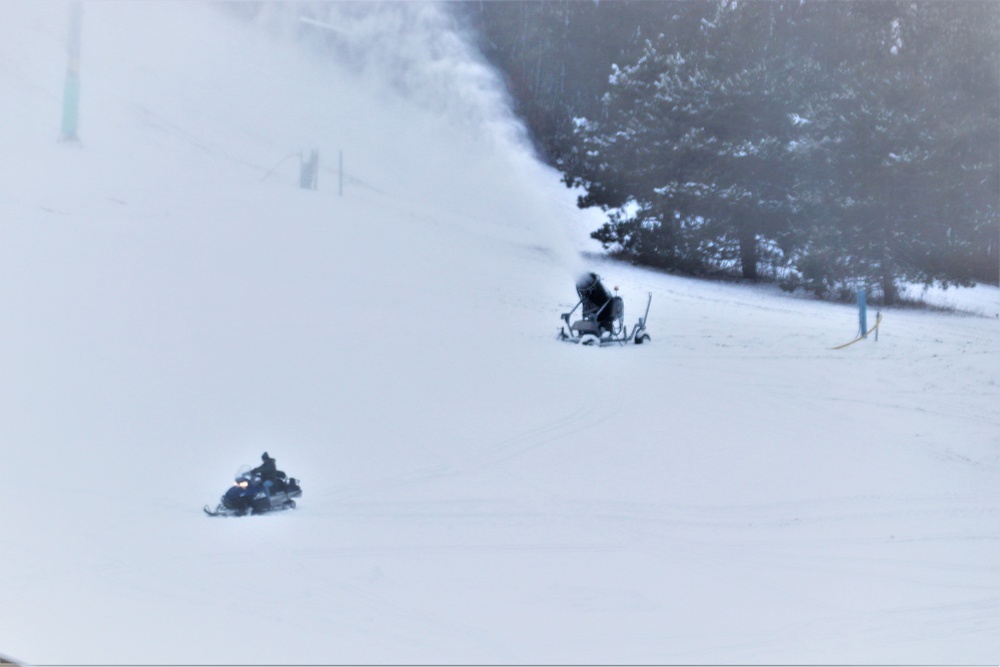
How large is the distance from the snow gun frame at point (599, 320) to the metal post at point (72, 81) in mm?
1828

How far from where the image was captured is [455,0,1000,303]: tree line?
10.5ft

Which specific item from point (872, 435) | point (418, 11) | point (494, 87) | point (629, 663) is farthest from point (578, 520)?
point (418, 11)

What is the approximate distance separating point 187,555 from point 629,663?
1292mm

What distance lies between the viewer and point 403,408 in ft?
11.2

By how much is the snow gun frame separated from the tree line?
166 millimetres

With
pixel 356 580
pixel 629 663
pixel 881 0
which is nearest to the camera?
pixel 629 663

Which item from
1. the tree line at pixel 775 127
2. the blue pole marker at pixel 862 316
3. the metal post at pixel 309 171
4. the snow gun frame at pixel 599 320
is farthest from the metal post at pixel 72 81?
the blue pole marker at pixel 862 316

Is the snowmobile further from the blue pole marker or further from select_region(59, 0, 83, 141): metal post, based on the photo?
the blue pole marker

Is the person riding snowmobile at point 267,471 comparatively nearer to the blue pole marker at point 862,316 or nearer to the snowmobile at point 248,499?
the snowmobile at point 248,499

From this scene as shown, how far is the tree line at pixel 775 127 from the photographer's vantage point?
3.20 meters

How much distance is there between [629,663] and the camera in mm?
2631

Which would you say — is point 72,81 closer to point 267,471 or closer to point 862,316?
point 267,471

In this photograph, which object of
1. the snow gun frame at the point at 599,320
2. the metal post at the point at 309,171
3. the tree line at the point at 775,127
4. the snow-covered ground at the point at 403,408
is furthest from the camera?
the metal post at the point at 309,171

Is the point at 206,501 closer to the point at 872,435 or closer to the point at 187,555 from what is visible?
the point at 187,555
